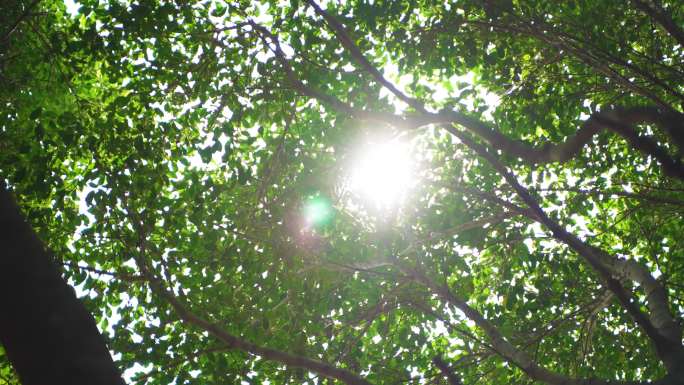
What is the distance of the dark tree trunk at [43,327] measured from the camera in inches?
70.1

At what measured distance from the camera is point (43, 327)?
6.12 ft

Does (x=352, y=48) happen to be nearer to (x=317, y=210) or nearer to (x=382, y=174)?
(x=382, y=174)

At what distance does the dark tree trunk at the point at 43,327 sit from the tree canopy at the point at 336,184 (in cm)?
354

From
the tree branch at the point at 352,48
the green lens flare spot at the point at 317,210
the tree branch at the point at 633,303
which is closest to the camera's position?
the tree branch at the point at 633,303

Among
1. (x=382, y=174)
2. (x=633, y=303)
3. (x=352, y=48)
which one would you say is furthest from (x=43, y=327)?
(x=382, y=174)

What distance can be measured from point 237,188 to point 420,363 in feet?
13.0

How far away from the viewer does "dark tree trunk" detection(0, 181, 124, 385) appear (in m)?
1.78

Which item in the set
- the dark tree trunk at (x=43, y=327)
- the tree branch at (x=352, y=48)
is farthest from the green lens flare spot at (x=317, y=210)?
the dark tree trunk at (x=43, y=327)

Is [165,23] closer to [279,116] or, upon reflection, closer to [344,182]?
[279,116]

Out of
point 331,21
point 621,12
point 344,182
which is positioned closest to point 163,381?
point 344,182

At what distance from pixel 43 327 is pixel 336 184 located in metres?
4.92

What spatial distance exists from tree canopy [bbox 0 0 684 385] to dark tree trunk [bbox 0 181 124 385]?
3.54m

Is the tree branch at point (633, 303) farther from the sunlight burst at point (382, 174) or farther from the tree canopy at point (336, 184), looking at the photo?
the sunlight burst at point (382, 174)

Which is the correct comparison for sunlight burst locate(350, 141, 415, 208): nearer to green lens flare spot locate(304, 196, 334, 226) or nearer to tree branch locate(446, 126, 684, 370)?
green lens flare spot locate(304, 196, 334, 226)
